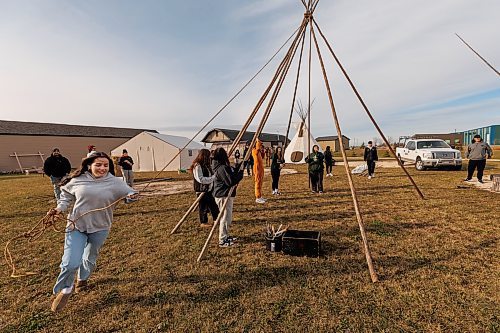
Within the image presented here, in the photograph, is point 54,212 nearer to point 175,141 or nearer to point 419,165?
point 419,165

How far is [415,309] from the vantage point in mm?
2736

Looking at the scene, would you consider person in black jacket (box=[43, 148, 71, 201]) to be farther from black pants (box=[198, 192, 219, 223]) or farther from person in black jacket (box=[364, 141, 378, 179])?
person in black jacket (box=[364, 141, 378, 179])

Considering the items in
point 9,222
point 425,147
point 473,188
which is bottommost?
point 9,222

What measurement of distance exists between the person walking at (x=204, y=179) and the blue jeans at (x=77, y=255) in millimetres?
1745

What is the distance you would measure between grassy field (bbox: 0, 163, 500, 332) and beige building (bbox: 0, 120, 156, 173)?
2948 centimetres

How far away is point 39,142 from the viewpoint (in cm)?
2923

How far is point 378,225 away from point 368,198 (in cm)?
288

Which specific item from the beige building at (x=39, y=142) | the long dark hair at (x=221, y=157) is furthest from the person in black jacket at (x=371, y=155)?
the beige building at (x=39, y=142)

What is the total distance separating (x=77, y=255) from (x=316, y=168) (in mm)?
7115

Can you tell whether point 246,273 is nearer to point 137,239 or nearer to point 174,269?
point 174,269

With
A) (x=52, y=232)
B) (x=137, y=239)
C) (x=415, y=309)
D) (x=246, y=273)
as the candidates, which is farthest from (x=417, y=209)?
(x=52, y=232)

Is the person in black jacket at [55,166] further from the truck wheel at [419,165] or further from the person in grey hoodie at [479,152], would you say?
the truck wheel at [419,165]

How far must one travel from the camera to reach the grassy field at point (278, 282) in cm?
262

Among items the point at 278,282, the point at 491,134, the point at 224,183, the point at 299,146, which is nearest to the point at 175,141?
the point at 299,146
